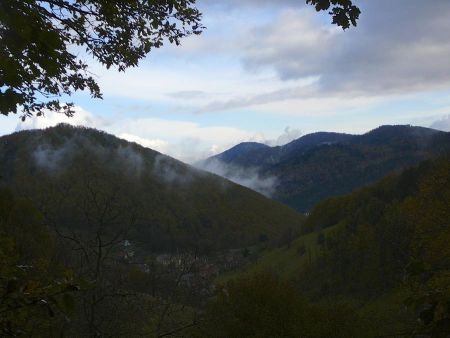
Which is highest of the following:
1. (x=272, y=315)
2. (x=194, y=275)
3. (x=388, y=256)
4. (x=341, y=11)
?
(x=341, y=11)

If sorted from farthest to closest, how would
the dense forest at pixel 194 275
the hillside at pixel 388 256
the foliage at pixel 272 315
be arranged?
the foliage at pixel 272 315, the dense forest at pixel 194 275, the hillside at pixel 388 256

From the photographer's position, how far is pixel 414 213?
115ft

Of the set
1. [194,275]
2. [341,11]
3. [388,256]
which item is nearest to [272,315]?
[388,256]

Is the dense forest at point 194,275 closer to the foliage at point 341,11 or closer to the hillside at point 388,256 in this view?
the hillside at point 388,256

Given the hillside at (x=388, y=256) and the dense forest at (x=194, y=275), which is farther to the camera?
the dense forest at (x=194, y=275)

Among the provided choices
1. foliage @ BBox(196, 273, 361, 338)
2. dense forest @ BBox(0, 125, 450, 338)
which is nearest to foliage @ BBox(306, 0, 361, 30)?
dense forest @ BBox(0, 125, 450, 338)

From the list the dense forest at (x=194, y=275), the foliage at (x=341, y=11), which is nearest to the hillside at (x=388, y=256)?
the dense forest at (x=194, y=275)

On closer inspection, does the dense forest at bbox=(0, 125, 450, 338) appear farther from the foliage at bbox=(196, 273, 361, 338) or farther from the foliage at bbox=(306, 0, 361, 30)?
the foliage at bbox=(306, 0, 361, 30)

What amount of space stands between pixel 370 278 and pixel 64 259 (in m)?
60.0

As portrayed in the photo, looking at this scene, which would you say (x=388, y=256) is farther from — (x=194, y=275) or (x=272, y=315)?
(x=194, y=275)

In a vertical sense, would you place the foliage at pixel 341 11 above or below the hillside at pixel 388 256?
above

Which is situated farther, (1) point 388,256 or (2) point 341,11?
(1) point 388,256

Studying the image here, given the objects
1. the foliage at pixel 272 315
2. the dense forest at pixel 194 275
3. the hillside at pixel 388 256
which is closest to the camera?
the hillside at pixel 388 256

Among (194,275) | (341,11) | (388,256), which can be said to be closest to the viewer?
(341,11)
